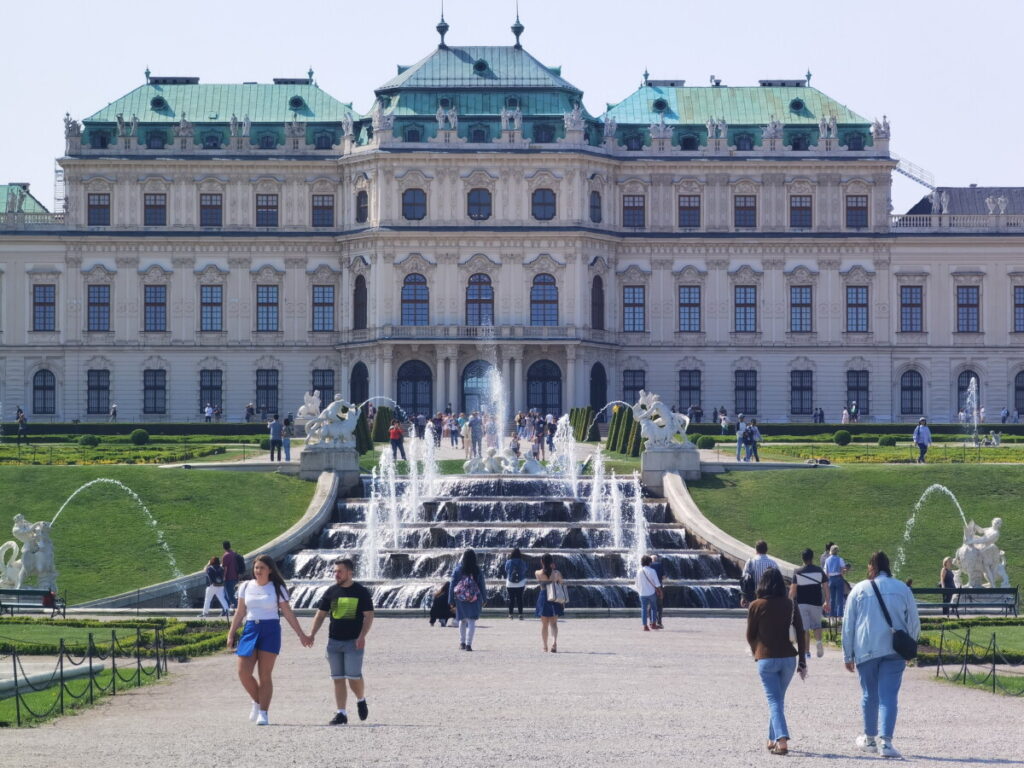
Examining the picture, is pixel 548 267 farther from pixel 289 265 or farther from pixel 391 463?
pixel 391 463

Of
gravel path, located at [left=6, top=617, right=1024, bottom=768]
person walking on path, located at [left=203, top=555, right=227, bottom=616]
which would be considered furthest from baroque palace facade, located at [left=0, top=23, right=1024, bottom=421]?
gravel path, located at [left=6, top=617, right=1024, bottom=768]

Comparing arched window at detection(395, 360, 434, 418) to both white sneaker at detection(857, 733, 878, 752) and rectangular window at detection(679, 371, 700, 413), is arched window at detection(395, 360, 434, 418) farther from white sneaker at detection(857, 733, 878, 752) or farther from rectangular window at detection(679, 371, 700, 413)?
white sneaker at detection(857, 733, 878, 752)

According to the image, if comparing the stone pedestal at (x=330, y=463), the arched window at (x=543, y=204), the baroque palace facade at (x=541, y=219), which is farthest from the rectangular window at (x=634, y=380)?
the stone pedestal at (x=330, y=463)

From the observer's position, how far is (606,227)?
81688 mm

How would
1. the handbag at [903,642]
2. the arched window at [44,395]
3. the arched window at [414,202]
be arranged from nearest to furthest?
the handbag at [903,642] → the arched window at [414,202] → the arched window at [44,395]

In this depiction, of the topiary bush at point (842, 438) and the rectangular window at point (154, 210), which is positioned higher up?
the rectangular window at point (154, 210)

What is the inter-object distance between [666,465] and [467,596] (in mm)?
22524

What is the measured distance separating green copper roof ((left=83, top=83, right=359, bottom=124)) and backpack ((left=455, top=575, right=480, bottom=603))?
56018 mm

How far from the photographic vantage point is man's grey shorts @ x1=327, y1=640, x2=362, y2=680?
19812 mm

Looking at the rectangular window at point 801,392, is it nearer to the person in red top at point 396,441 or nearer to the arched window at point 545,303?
the arched window at point 545,303

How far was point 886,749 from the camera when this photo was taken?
58.7 feet

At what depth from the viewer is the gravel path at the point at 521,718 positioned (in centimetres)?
1802

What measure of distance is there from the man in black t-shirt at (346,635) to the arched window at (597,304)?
200 feet

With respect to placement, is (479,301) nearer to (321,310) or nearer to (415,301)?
(415,301)
